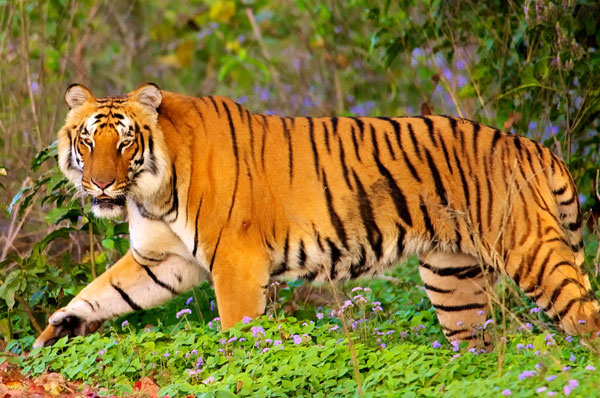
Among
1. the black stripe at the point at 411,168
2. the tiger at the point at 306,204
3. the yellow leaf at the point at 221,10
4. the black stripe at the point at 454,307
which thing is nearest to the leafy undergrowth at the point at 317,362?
the black stripe at the point at 454,307

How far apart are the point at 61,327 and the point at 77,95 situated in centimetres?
128

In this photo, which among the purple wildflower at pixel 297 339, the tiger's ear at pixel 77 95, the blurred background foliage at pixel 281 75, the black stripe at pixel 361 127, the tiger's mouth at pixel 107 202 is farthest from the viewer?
the blurred background foliage at pixel 281 75

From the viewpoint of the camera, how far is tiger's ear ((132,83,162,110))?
5.06 metres

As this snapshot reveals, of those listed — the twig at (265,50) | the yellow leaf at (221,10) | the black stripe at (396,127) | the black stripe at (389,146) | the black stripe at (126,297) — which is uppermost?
the yellow leaf at (221,10)

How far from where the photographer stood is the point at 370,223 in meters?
5.25

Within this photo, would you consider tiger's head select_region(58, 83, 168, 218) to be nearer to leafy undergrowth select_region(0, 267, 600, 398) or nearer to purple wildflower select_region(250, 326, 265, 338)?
leafy undergrowth select_region(0, 267, 600, 398)

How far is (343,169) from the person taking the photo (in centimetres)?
533

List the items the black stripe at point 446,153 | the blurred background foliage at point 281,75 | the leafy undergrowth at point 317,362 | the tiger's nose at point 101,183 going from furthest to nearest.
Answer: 1. the blurred background foliage at point 281,75
2. the black stripe at point 446,153
3. the tiger's nose at point 101,183
4. the leafy undergrowth at point 317,362

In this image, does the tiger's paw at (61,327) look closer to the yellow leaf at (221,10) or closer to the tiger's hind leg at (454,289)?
the tiger's hind leg at (454,289)

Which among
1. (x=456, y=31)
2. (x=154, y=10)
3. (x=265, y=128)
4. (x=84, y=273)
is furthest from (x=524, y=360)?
(x=154, y=10)

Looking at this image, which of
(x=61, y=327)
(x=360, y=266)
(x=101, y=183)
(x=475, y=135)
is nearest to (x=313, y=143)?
(x=360, y=266)

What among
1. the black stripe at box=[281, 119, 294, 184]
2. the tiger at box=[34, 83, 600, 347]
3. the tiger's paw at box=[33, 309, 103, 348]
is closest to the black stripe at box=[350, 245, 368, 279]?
the tiger at box=[34, 83, 600, 347]

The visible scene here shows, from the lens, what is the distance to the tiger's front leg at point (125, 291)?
5359 mm

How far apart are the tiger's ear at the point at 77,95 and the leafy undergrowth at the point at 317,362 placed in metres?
1.25
